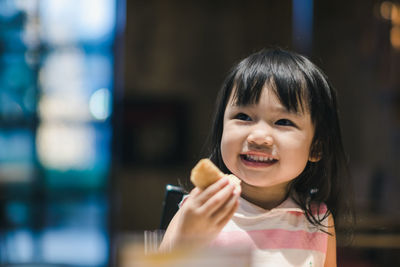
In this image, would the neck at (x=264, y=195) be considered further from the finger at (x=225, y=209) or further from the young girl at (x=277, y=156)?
the finger at (x=225, y=209)

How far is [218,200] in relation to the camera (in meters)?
0.63

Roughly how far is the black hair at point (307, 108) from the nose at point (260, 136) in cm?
5

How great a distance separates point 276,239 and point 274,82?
25 centimetres

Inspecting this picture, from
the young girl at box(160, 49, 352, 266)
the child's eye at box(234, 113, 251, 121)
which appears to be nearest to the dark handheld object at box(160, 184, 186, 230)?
the young girl at box(160, 49, 352, 266)

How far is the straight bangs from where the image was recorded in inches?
30.6

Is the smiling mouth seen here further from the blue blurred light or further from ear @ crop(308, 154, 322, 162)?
the blue blurred light

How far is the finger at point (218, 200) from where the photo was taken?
634 millimetres

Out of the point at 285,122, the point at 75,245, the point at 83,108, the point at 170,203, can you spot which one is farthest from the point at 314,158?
the point at 83,108

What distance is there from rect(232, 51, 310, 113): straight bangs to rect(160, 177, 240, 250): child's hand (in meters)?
0.18

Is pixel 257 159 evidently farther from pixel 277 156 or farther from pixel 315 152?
pixel 315 152

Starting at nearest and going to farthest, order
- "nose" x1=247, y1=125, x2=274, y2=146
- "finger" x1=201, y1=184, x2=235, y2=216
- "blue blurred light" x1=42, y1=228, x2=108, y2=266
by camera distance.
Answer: "finger" x1=201, y1=184, x2=235, y2=216
"nose" x1=247, y1=125, x2=274, y2=146
"blue blurred light" x1=42, y1=228, x2=108, y2=266

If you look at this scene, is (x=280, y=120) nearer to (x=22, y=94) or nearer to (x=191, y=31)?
(x=22, y=94)

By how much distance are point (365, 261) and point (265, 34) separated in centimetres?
492

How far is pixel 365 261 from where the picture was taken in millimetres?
1256
